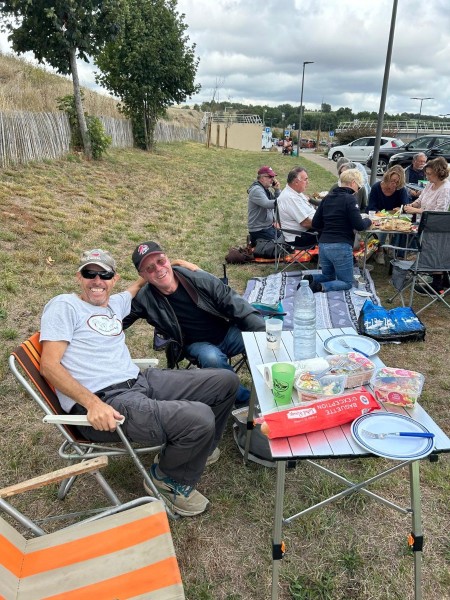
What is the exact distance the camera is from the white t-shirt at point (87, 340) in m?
2.25

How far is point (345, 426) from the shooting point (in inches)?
71.1

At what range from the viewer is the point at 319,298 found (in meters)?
4.98

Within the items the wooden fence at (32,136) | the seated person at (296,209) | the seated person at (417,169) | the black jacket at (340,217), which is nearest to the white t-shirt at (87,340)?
the black jacket at (340,217)

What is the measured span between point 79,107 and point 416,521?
11938 millimetres

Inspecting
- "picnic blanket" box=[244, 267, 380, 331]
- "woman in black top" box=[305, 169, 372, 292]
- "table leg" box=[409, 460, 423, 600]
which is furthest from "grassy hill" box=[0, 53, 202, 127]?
"table leg" box=[409, 460, 423, 600]

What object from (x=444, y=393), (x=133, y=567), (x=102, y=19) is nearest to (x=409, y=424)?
(x=133, y=567)

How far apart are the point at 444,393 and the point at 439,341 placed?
942 millimetres

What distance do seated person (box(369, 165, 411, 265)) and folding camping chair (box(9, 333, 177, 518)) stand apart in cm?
530

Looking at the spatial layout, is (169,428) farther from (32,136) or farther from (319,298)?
(32,136)

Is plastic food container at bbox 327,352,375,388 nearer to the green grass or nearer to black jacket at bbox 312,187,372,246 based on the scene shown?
the green grass

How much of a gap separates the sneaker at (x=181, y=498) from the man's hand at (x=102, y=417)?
54cm

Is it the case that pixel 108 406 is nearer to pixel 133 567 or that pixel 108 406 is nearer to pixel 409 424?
pixel 133 567

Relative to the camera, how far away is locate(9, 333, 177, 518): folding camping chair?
204 centimetres

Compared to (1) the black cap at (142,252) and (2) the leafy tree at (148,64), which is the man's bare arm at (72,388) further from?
(2) the leafy tree at (148,64)
